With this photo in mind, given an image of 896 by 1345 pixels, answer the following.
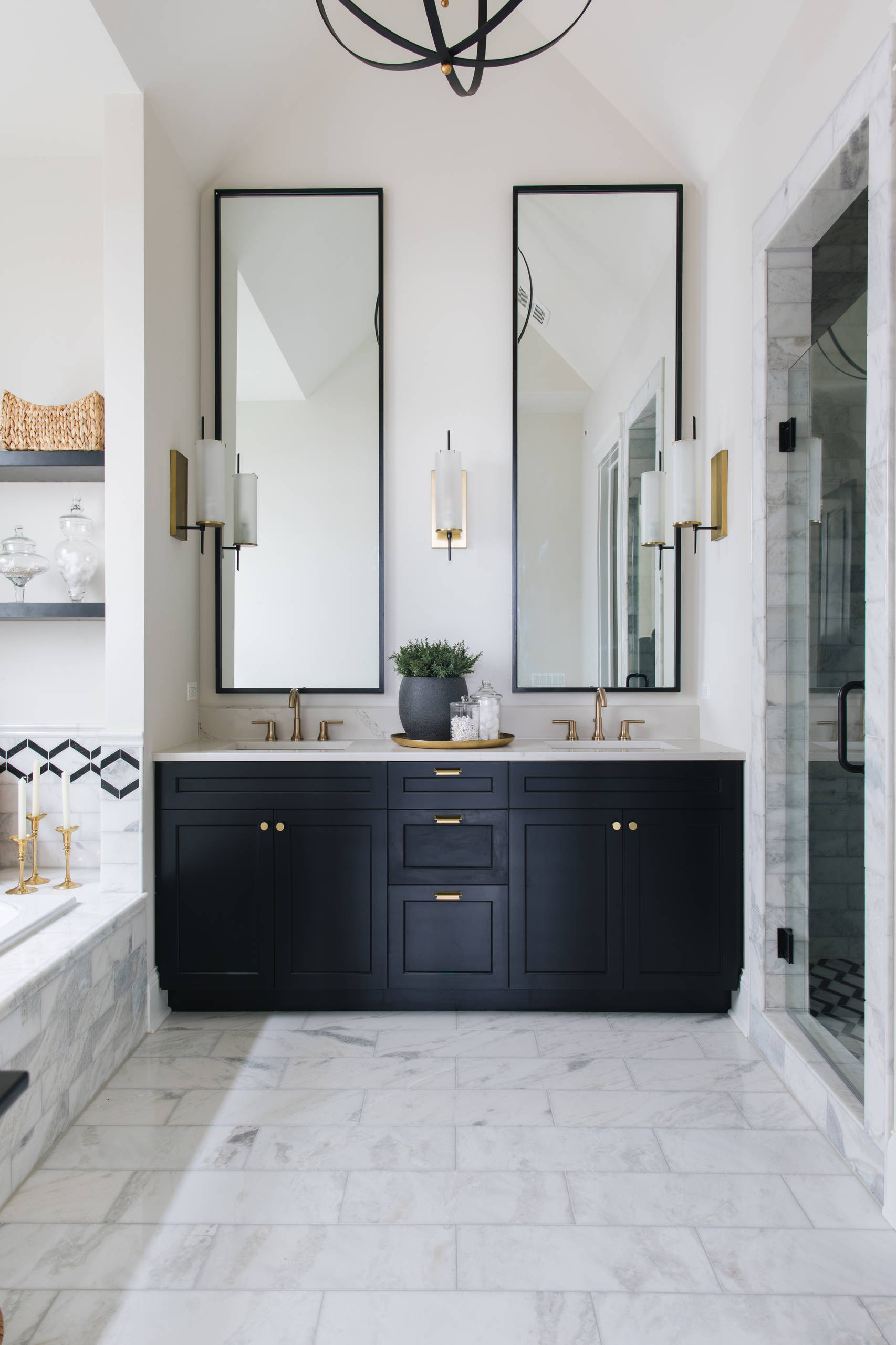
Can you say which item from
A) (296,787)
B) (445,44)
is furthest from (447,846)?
(445,44)

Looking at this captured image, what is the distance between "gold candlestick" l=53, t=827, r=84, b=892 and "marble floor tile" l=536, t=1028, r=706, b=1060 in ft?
5.36

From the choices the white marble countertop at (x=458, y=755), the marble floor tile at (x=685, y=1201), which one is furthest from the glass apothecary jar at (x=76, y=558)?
the marble floor tile at (x=685, y=1201)

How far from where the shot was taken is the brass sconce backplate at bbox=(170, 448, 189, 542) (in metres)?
3.00

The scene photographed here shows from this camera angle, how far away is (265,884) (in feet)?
9.34

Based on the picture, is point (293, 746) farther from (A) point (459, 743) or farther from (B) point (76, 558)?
(B) point (76, 558)

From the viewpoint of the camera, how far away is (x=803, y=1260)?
5.53ft

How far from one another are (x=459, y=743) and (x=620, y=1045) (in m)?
1.11

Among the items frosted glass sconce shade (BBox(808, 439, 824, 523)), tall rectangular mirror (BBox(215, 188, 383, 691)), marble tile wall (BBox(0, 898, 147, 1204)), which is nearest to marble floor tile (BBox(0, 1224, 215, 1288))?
marble tile wall (BBox(0, 898, 147, 1204))

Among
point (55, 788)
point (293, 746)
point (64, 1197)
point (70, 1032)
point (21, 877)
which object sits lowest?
point (64, 1197)

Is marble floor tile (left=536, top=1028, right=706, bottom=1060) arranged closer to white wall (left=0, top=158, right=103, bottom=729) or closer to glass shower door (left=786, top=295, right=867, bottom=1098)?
glass shower door (left=786, top=295, right=867, bottom=1098)

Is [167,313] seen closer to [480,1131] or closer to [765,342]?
[765,342]

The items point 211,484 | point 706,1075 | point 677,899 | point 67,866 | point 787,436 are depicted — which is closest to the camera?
point 706,1075

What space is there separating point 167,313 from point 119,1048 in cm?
247

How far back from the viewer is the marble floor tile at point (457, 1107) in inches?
86.5
